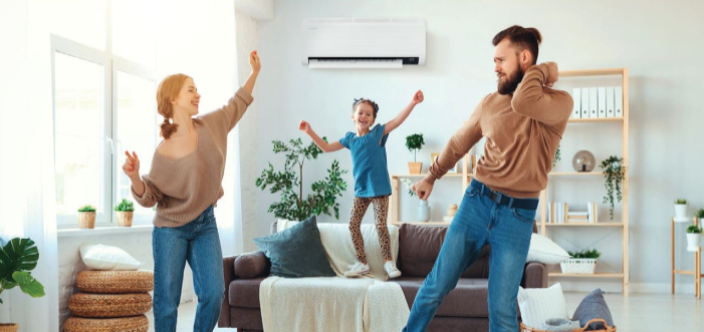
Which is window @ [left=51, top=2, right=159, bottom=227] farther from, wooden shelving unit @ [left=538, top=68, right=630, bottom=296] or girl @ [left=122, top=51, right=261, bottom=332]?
wooden shelving unit @ [left=538, top=68, right=630, bottom=296]

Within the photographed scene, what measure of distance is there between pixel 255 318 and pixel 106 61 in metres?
2.45

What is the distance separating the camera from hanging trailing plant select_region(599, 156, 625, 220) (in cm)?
644

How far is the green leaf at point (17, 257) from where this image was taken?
3.61 m

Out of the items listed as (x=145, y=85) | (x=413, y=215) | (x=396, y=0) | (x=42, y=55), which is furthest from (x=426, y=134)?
(x=42, y=55)

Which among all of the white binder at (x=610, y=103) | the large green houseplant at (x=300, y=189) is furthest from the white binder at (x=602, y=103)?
the large green houseplant at (x=300, y=189)

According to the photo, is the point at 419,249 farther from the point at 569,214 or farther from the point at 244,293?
the point at 569,214

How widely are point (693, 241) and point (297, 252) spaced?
3.88m

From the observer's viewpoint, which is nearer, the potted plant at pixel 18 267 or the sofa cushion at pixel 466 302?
the potted plant at pixel 18 267

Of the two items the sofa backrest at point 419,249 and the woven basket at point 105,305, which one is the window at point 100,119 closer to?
the woven basket at point 105,305

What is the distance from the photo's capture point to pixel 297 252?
14.4 ft

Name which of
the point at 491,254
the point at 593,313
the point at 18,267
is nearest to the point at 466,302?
the point at 593,313

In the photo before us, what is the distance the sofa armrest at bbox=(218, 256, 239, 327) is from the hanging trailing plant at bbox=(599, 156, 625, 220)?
3848 mm

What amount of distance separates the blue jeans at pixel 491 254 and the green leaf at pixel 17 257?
7.30 ft

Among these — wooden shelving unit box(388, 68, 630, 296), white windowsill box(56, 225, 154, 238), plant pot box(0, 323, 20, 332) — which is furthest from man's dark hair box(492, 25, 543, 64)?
wooden shelving unit box(388, 68, 630, 296)
